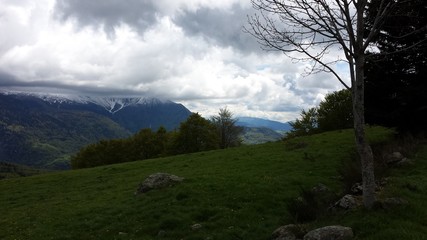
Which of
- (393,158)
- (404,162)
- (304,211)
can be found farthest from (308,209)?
(393,158)

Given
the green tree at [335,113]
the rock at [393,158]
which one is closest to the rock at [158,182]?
the rock at [393,158]

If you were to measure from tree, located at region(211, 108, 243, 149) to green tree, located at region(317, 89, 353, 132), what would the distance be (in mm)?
19379

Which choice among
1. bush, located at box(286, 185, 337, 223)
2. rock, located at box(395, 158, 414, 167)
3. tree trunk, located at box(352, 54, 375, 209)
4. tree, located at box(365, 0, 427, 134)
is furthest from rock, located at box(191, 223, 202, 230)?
tree, located at box(365, 0, 427, 134)

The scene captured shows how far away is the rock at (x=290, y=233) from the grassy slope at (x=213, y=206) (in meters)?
0.92

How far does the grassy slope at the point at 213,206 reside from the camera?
1287cm

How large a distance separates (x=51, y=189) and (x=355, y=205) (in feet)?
107

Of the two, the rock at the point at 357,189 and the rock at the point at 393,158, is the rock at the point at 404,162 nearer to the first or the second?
the rock at the point at 393,158

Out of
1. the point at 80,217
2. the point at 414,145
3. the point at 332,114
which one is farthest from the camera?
the point at 332,114

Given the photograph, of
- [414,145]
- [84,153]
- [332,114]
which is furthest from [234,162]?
[84,153]

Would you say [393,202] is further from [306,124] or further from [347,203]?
[306,124]

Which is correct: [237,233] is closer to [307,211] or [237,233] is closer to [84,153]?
[307,211]

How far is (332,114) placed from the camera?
8212cm

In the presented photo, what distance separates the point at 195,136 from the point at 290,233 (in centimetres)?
7459

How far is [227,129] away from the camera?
9200 cm
